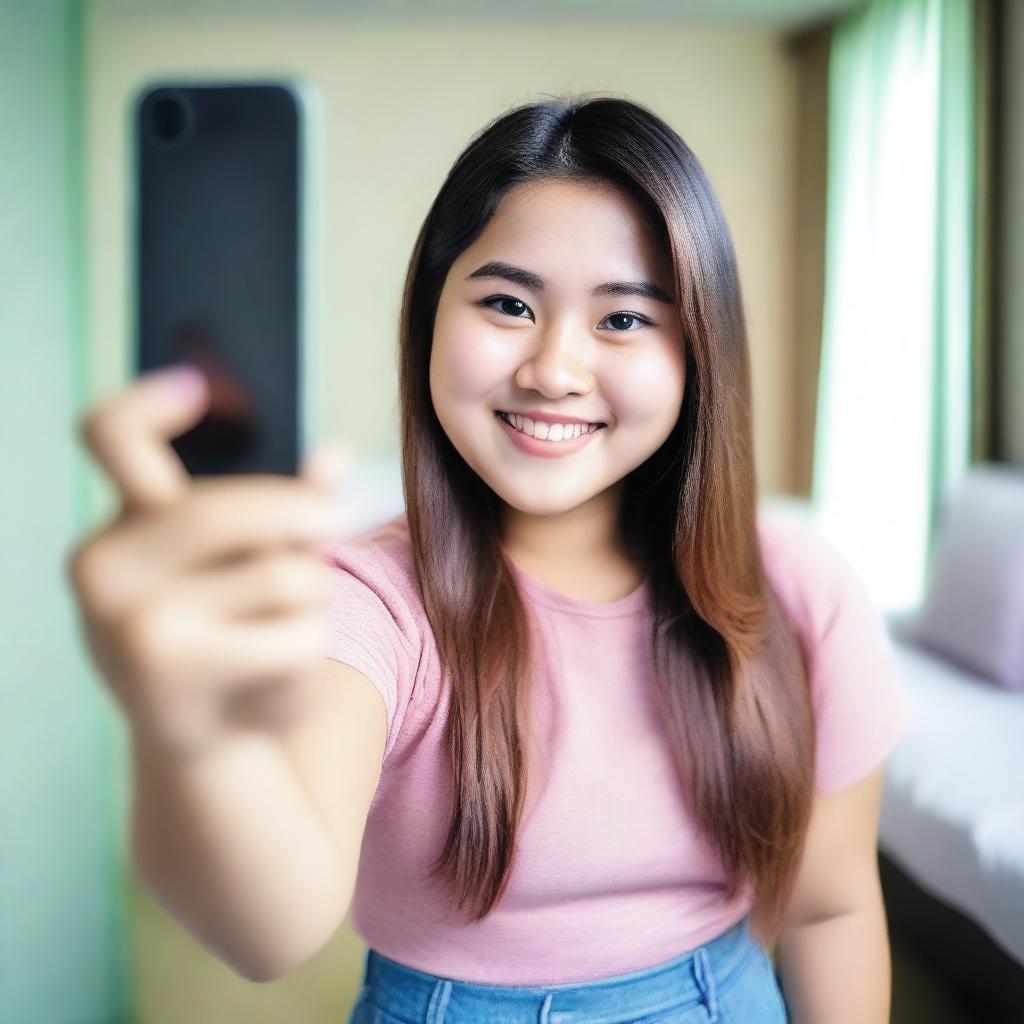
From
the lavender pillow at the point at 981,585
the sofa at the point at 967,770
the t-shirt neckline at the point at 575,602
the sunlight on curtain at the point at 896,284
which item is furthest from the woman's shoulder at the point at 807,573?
the sunlight on curtain at the point at 896,284

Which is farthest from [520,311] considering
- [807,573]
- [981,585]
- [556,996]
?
[981,585]

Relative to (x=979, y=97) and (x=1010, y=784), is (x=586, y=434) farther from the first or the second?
(x=979, y=97)

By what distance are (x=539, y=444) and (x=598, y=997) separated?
1.48ft

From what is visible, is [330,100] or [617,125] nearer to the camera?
[617,125]

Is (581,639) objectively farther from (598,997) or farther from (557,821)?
(598,997)

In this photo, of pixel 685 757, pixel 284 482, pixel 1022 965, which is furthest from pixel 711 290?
pixel 1022 965

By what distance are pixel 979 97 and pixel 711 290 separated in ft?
7.80

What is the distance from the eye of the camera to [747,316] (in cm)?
212

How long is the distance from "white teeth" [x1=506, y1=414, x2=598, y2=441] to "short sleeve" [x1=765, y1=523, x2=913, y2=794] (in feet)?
1.00

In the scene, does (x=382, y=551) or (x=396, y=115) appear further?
(x=396, y=115)

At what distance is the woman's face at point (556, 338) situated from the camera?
74 centimetres

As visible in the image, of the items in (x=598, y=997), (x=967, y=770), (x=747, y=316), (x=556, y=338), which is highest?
(x=747, y=316)

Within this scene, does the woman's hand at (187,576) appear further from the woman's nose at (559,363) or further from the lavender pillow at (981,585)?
the lavender pillow at (981,585)

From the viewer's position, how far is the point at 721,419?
807 millimetres
